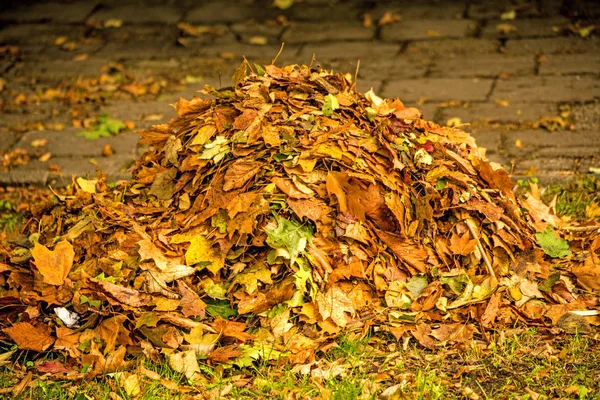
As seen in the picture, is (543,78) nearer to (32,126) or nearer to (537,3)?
(537,3)

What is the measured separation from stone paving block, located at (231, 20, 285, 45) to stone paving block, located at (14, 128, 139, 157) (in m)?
1.78

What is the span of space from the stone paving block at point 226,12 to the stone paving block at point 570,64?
245 cm

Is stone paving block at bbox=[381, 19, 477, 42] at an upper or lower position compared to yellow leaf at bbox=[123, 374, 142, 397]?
lower

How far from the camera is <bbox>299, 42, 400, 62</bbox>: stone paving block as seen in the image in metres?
6.06

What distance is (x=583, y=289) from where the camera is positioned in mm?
3195

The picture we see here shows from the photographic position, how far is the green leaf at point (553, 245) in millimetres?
3299

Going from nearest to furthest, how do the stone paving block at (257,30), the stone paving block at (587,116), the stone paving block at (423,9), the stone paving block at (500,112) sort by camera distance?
1. the stone paving block at (587,116)
2. the stone paving block at (500,112)
3. the stone paving block at (257,30)
4. the stone paving block at (423,9)

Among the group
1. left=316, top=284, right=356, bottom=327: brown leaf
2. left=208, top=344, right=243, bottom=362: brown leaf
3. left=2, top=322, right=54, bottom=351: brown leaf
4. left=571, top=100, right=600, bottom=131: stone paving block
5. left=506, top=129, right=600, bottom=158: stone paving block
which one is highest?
left=316, top=284, right=356, bottom=327: brown leaf

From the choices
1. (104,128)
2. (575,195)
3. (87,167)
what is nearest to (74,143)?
(104,128)

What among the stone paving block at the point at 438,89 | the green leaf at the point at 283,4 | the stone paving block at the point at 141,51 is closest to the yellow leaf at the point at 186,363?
the stone paving block at the point at 438,89

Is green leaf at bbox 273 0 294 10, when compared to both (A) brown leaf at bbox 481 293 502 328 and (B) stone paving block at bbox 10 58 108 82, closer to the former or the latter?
(B) stone paving block at bbox 10 58 108 82

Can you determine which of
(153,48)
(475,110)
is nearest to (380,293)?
(475,110)

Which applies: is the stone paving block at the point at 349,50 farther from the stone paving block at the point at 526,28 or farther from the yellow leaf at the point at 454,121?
the yellow leaf at the point at 454,121

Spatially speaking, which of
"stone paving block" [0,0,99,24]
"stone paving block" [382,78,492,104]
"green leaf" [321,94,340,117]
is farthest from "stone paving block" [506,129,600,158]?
"stone paving block" [0,0,99,24]
